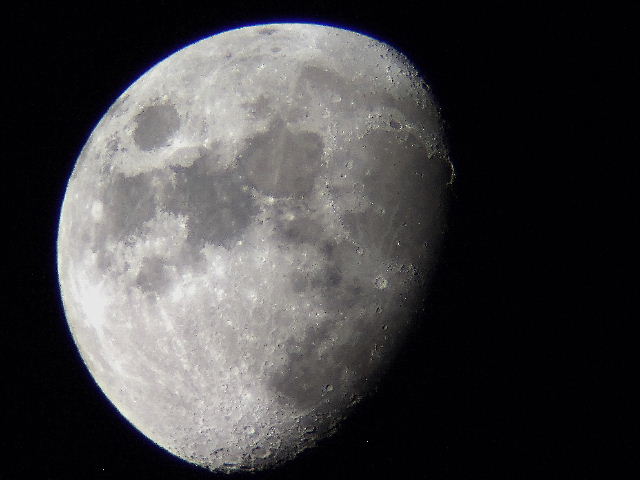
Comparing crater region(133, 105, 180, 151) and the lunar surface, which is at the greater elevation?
crater region(133, 105, 180, 151)

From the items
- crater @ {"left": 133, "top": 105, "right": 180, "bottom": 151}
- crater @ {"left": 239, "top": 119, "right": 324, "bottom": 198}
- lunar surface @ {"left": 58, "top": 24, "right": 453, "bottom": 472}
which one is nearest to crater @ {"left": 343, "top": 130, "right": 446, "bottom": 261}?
lunar surface @ {"left": 58, "top": 24, "right": 453, "bottom": 472}

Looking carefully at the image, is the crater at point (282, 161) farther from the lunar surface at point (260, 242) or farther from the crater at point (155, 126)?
the crater at point (155, 126)

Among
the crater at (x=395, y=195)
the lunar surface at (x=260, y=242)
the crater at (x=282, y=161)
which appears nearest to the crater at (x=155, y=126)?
the lunar surface at (x=260, y=242)

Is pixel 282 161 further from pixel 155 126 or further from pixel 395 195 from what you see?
pixel 155 126

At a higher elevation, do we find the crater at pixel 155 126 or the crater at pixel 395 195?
the crater at pixel 155 126

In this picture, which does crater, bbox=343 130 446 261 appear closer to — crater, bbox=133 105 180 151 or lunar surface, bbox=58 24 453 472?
lunar surface, bbox=58 24 453 472

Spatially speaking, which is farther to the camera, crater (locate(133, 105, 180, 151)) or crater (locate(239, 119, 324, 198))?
crater (locate(133, 105, 180, 151))

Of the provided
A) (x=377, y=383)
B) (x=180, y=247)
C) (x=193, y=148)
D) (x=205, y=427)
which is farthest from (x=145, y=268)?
(x=377, y=383)
